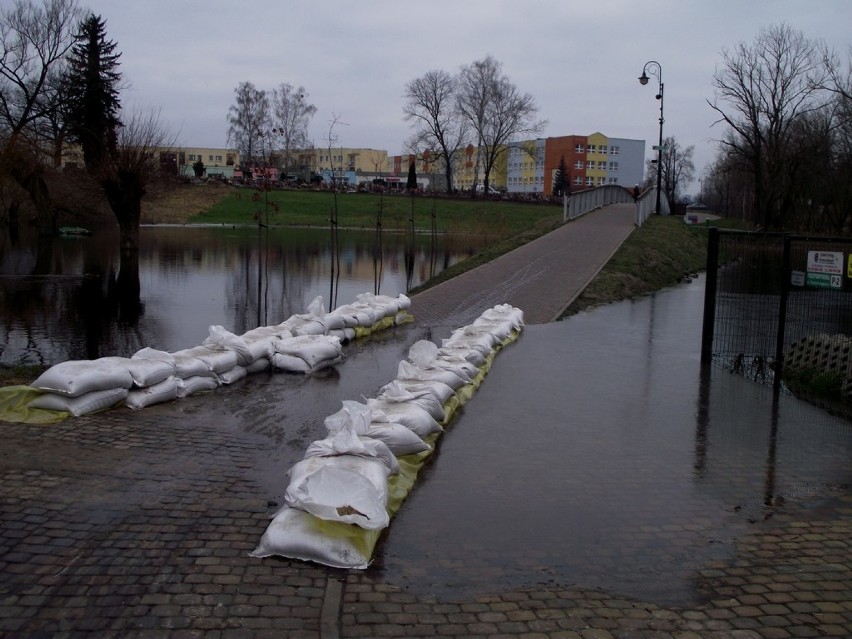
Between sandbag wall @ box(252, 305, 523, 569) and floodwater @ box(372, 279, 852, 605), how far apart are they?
7.1 inches

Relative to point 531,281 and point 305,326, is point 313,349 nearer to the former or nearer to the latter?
point 305,326

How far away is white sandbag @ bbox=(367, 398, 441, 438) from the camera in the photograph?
706cm

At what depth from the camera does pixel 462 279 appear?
68.1 ft

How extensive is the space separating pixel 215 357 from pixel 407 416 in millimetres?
3240

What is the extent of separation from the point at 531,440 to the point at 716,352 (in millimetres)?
5207

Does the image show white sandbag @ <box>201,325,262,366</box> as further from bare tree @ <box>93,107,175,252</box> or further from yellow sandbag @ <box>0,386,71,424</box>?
bare tree @ <box>93,107,175,252</box>

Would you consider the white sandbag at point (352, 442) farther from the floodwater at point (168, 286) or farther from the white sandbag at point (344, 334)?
the floodwater at point (168, 286)

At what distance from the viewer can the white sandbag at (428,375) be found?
8.70 metres

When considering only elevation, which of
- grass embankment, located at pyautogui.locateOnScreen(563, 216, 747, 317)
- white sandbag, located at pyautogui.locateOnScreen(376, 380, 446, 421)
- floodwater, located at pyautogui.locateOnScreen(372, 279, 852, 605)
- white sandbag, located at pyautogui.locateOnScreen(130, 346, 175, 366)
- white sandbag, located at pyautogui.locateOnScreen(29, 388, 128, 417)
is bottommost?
floodwater, located at pyautogui.locateOnScreen(372, 279, 852, 605)

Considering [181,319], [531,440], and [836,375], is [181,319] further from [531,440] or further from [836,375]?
[836,375]

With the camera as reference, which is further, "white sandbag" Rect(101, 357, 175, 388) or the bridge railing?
the bridge railing

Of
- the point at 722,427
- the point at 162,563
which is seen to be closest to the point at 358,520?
the point at 162,563

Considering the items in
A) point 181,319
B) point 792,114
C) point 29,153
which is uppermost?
point 792,114

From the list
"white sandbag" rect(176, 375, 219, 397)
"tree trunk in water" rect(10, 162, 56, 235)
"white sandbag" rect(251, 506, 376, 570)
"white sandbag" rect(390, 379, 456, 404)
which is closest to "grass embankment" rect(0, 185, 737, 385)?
"tree trunk in water" rect(10, 162, 56, 235)
